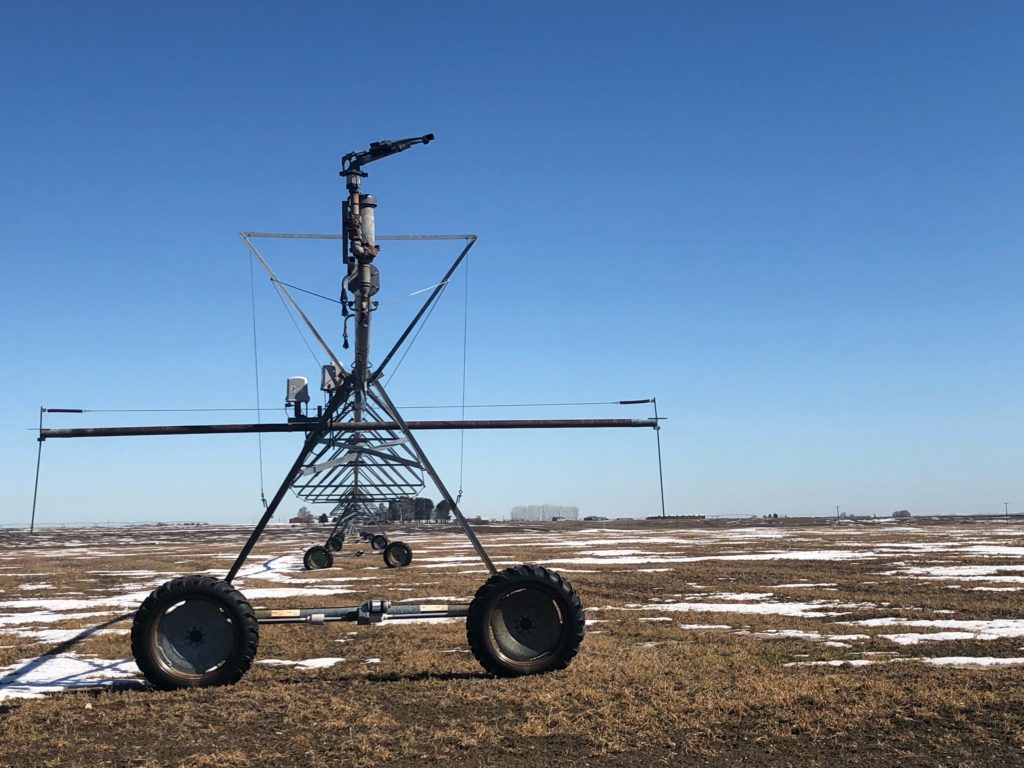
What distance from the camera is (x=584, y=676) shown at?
11.5 m

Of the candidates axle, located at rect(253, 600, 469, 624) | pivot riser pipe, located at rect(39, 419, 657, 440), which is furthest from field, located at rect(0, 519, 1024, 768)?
pivot riser pipe, located at rect(39, 419, 657, 440)

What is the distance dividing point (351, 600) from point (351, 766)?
13.8m

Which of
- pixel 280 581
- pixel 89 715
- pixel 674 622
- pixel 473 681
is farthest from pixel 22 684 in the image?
pixel 280 581

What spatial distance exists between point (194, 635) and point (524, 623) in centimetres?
454

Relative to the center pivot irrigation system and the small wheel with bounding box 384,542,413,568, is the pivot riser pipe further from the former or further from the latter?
the small wheel with bounding box 384,542,413,568

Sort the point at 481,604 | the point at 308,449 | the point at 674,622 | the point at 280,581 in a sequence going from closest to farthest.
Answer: the point at 481,604 < the point at 308,449 < the point at 674,622 < the point at 280,581

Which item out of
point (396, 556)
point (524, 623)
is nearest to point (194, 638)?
point (524, 623)

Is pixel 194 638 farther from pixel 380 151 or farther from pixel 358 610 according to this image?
pixel 380 151

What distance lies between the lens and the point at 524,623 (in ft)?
38.5

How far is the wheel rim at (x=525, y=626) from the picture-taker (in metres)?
11.6

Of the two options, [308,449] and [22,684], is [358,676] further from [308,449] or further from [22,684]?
[22,684]

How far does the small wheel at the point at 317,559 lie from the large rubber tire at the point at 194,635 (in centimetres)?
2309

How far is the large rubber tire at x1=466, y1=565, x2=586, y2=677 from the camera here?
37.6 feet

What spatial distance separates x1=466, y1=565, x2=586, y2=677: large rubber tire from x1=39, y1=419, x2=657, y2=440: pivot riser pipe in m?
3.58
